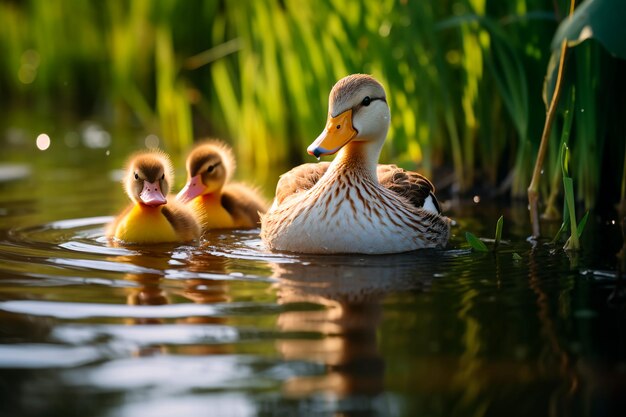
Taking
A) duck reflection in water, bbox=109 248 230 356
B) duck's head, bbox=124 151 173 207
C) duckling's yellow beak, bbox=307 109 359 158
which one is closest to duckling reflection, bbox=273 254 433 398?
duck reflection in water, bbox=109 248 230 356

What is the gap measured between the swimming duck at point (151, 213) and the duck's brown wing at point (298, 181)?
654 mm

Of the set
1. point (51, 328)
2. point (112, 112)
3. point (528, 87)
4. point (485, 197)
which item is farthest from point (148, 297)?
point (112, 112)

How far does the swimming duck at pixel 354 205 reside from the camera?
587 centimetres

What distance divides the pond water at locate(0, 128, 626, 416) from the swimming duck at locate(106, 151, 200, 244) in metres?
0.28

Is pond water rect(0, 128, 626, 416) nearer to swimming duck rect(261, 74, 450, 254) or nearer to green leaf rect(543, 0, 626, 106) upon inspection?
swimming duck rect(261, 74, 450, 254)

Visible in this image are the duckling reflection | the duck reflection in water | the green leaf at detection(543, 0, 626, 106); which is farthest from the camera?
the green leaf at detection(543, 0, 626, 106)

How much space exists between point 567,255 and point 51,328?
291cm

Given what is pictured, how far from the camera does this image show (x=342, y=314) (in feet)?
14.2

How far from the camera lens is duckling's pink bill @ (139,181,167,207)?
6.56 metres

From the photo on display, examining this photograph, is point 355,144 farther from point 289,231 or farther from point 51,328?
point 51,328

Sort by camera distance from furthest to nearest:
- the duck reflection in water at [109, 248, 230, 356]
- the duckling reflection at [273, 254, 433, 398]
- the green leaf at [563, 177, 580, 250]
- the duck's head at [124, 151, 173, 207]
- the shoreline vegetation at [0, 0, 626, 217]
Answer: the shoreline vegetation at [0, 0, 626, 217] → the duck's head at [124, 151, 173, 207] → the green leaf at [563, 177, 580, 250] → the duck reflection in water at [109, 248, 230, 356] → the duckling reflection at [273, 254, 433, 398]

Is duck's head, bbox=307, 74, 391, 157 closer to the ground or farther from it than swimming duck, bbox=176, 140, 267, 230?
farther from it

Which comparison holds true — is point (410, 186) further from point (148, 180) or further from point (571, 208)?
point (148, 180)

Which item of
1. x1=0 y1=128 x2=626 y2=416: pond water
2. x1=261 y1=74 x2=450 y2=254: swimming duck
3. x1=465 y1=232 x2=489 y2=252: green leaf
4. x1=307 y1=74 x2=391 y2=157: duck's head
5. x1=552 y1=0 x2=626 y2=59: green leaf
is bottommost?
x1=0 y1=128 x2=626 y2=416: pond water
